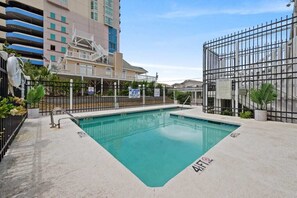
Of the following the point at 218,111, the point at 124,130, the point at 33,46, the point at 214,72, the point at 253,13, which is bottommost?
the point at 124,130

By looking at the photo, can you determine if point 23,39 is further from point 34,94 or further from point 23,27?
point 34,94

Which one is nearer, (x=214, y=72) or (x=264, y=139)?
(x=264, y=139)

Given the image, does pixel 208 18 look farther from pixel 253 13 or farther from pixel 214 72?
pixel 214 72

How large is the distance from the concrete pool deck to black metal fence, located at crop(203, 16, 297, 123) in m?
4.60

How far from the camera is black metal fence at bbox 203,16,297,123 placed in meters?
6.95

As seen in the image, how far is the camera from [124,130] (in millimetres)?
6844

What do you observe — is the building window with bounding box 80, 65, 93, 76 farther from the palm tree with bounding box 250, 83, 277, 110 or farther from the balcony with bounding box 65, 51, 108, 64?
the palm tree with bounding box 250, 83, 277, 110

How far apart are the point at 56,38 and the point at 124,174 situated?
35995mm

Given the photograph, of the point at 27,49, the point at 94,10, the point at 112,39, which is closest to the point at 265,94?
the point at 27,49

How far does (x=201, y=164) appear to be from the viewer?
2.84 metres

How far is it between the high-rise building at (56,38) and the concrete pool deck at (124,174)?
21.9m

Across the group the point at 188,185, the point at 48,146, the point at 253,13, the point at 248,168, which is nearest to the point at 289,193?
the point at 248,168

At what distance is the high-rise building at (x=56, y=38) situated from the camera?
2648 cm

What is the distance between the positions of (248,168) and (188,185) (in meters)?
1.28
